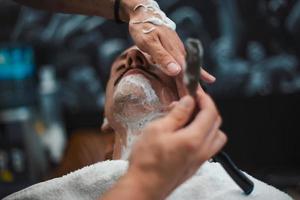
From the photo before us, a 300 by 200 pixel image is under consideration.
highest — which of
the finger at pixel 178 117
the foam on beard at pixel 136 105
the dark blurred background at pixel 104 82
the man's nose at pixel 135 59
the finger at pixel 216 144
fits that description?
the finger at pixel 178 117

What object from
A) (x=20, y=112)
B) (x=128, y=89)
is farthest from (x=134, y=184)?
(x=20, y=112)

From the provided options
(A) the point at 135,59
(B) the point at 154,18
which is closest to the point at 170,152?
(B) the point at 154,18

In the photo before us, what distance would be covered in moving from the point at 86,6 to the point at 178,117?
2.55ft

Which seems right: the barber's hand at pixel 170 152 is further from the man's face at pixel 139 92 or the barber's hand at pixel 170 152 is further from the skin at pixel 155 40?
the man's face at pixel 139 92

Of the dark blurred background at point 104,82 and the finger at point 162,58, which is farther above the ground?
the finger at point 162,58

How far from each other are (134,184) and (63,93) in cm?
277

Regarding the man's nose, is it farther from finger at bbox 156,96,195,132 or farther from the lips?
finger at bbox 156,96,195,132

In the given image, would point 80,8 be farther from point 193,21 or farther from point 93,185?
point 193,21

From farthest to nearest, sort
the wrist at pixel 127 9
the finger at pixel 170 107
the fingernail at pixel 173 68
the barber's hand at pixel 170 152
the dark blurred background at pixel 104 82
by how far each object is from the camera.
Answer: the dark blurred background at pixel 104 82 → the wrist at pixel 127 9 → the fingernail at pixel 173 68 → the finger at pixel 170 107 → the barber's hand at pixel 170 152

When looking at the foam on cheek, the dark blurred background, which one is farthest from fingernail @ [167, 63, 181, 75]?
the dark blurred background

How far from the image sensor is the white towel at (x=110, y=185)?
48.8 inches

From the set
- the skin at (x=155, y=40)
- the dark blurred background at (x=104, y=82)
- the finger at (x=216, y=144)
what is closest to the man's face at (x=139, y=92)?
the skin at (x=155, y=40)

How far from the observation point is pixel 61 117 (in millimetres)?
3465

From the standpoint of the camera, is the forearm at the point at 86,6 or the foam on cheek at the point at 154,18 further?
the forearm at the point at 86,6
